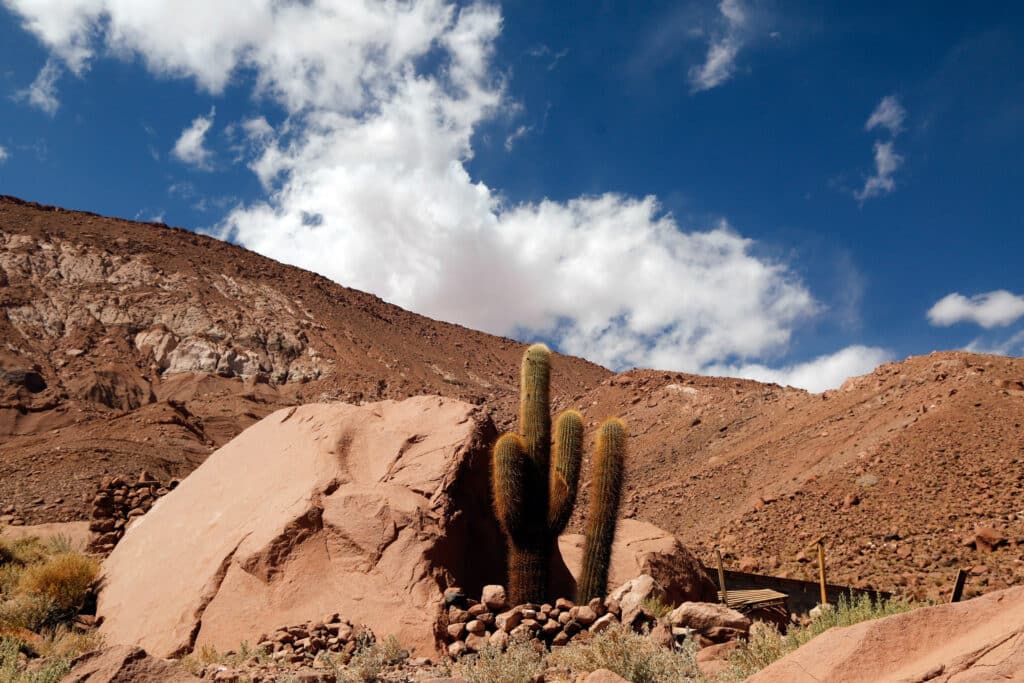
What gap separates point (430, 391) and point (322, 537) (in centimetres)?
4860

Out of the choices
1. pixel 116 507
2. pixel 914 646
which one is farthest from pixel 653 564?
pixel 116 507

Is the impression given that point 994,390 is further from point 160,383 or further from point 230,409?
point 160,383

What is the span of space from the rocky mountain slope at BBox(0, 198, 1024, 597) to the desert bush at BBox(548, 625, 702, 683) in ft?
42.5

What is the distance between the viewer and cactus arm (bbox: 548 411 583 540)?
975 cm

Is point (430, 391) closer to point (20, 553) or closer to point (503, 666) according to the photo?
point (20, 553)

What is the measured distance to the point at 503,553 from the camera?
9875 millimetres

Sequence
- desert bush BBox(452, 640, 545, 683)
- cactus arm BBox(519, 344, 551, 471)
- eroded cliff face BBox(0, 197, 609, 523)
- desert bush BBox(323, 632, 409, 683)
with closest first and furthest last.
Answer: desert bush BBox(452, 640, 545, 683)
desert bush BBox(323, 632, 409, 683)
cactus arm BBox(519, 344, 551, 471)
eroded cliff face BBox(0, 197, 609, 523)

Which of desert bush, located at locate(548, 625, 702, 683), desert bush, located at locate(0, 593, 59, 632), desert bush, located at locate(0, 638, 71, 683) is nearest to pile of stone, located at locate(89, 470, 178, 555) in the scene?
desert bush, located at locate(0, 593, 59, 632)

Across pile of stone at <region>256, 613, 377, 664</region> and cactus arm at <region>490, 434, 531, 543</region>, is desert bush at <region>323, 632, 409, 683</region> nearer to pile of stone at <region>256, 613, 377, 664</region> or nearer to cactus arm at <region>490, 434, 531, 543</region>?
pile of stone at <region>256, 613, 377, 664</region>

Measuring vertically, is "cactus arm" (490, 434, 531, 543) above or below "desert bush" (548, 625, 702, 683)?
above

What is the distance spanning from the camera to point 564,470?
396 inches

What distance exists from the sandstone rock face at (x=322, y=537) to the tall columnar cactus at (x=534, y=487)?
0.44 metres

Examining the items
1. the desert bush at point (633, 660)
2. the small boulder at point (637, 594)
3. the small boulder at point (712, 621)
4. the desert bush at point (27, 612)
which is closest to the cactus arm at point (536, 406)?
the small boulder at point (637, 594)

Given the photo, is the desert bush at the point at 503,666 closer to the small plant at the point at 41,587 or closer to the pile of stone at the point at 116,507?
the small plant at the point at 41,587
